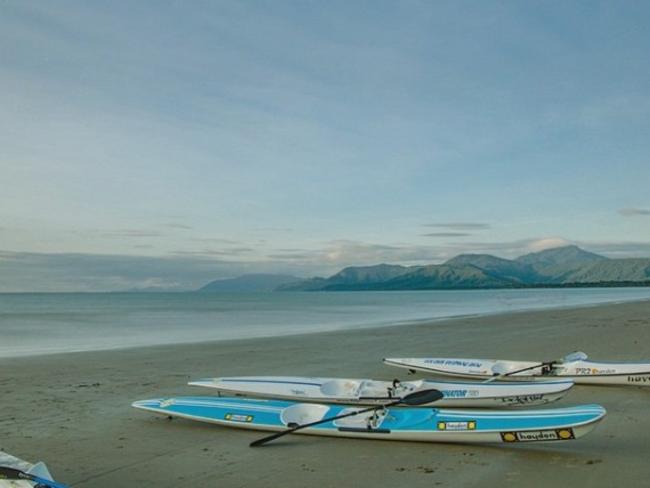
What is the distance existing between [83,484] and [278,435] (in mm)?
1831

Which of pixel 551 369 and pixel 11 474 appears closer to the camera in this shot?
pixel 11 474

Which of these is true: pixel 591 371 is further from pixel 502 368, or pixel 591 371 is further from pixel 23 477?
pixel 23 477

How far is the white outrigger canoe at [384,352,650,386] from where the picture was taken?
9125mm

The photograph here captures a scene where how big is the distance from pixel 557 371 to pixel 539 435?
14.9ft

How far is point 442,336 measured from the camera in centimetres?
1933

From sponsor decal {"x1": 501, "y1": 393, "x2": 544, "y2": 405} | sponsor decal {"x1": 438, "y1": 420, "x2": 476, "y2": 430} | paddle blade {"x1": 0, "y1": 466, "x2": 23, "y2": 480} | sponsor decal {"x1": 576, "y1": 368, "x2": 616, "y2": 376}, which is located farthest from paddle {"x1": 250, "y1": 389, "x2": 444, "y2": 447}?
sponsor decal {"x1": 576, "y1": 368, "x2": 616, "y2": 376}

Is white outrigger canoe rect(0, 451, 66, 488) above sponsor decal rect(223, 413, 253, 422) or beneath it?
above

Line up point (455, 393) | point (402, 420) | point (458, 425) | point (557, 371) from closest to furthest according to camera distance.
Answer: point (458, 425)
point (402, 420)
point (455, 393)
point (557, 371)

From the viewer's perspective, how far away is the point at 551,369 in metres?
9.71

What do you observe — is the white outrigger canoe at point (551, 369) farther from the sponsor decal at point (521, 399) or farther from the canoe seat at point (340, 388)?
the canoe seat at point (340, 388)

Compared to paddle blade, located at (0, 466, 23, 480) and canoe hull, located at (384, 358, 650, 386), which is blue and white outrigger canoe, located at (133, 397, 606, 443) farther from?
canoe hull, located at (384, 358, 650, 386)

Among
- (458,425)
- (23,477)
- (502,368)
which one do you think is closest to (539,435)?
(458,425)

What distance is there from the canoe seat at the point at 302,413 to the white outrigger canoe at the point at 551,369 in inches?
140

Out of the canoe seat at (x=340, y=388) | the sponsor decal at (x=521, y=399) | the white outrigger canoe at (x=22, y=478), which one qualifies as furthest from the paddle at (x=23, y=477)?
the sponsor decal at (x=521, y=399)
